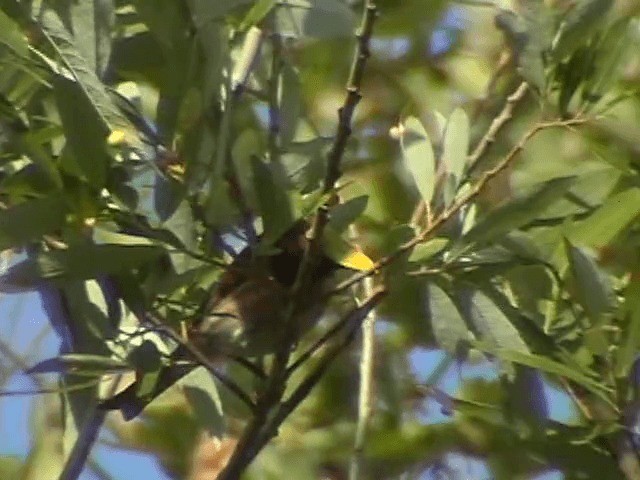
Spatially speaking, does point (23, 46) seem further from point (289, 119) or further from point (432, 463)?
point (432, 463)

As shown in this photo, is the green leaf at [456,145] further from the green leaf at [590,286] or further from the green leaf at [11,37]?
the green leaf at [11,37]

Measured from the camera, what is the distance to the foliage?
20.1 inches

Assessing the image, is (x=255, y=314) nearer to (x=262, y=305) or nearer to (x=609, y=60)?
(x=262, y=305)

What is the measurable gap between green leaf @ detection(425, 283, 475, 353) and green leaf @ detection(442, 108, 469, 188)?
0.15 ft

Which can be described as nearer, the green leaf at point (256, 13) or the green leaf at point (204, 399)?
the green leaf at point (256, 13)

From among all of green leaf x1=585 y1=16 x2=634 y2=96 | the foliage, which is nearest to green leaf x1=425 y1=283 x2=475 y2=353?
the foliage

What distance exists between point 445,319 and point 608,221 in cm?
9

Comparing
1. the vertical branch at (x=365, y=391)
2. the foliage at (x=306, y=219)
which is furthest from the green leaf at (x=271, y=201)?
the vertical branch at (x=365, y=391)

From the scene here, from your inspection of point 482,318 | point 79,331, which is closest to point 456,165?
point 482,318

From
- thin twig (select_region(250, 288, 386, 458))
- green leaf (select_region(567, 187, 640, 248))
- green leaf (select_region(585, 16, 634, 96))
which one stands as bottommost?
thin twig (select_region(250, 288, 386, 458))

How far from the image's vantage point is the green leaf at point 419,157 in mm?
590

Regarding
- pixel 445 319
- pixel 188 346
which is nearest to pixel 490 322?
pixel 445 319

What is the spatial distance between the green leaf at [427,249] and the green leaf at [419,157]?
0.12 ft

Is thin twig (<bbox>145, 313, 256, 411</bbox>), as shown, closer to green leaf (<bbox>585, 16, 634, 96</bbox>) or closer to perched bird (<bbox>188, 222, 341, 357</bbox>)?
perched bird (<bbox>188, 222, 341, 357</bbox>)
